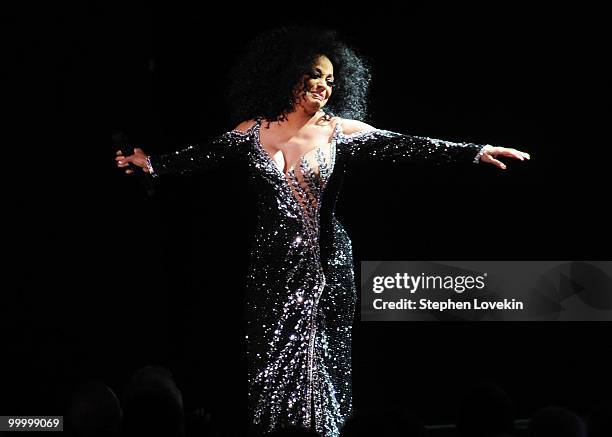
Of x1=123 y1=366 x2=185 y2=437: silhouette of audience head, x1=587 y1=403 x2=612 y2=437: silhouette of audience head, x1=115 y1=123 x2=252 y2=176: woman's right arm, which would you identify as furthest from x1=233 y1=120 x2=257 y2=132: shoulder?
x1=587 y1=403 x2=612 y2=437: silhouette of audience head

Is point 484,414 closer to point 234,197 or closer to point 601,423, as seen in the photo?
point 601,423

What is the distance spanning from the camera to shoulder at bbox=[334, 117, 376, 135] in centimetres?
439

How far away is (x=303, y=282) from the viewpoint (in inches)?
170

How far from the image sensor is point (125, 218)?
16.6 ft

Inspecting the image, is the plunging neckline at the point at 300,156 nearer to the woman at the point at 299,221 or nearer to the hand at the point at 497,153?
the woman at the point at 299,221

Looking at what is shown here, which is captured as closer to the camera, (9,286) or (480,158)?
(480,158)

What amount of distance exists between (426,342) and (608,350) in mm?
935

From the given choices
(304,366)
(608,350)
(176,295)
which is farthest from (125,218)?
(608,350)

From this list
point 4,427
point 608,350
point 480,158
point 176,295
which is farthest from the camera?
point 608,350

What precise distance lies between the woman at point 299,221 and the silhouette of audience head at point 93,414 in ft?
3.48

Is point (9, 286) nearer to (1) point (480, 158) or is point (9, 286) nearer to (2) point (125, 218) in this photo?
(2) point (125, 218)

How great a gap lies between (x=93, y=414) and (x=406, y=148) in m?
1.71

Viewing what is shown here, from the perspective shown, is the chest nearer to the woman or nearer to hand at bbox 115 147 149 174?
the woman

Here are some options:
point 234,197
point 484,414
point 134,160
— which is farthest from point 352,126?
point 484,414
